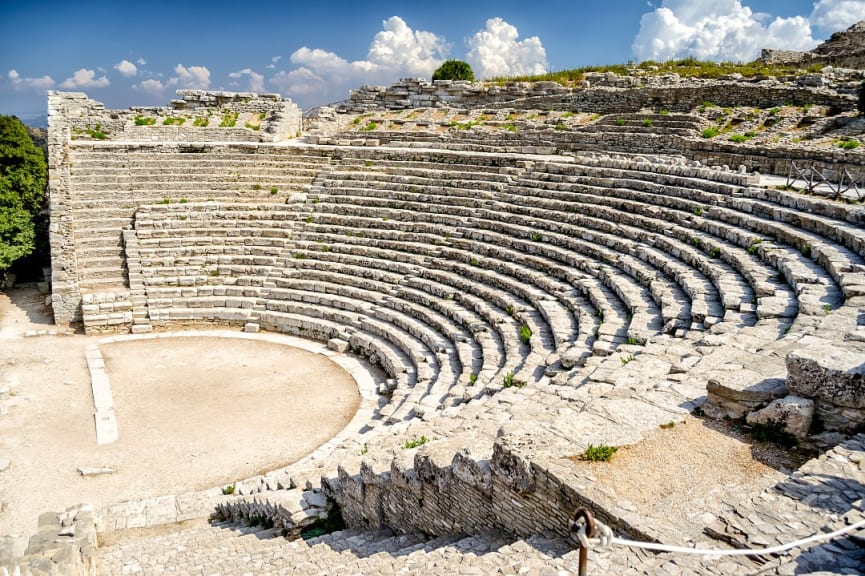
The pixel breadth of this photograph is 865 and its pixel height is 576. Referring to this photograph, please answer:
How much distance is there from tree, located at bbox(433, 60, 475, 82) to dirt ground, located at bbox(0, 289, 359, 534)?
22090mm

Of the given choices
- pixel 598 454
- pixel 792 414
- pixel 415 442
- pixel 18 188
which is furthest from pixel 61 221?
pixel 792 414

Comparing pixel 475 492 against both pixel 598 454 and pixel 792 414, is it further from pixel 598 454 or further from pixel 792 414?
pixel 792 414

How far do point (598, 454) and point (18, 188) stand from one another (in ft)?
66.2

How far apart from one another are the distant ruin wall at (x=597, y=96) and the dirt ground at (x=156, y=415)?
15.9 metres

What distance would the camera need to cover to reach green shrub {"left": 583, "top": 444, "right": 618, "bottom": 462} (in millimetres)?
5094

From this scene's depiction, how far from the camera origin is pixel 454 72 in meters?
32.5

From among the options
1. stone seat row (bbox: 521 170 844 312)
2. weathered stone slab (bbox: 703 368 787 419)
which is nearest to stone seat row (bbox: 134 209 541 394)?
stone seat row (bbox: 521 170 844 312)

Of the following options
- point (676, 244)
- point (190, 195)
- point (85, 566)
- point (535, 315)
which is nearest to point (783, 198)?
point (676, 244)

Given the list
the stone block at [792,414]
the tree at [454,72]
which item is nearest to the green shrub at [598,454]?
the stone block at [792,414]

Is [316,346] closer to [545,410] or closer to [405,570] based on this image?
[545,410]

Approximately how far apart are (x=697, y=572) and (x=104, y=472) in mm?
8727

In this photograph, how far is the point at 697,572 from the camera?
12.2ft

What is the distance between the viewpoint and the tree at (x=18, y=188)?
18.0 m

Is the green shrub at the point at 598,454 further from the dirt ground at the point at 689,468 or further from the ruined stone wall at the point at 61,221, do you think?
the ruined stone wall at the point at 61,221
